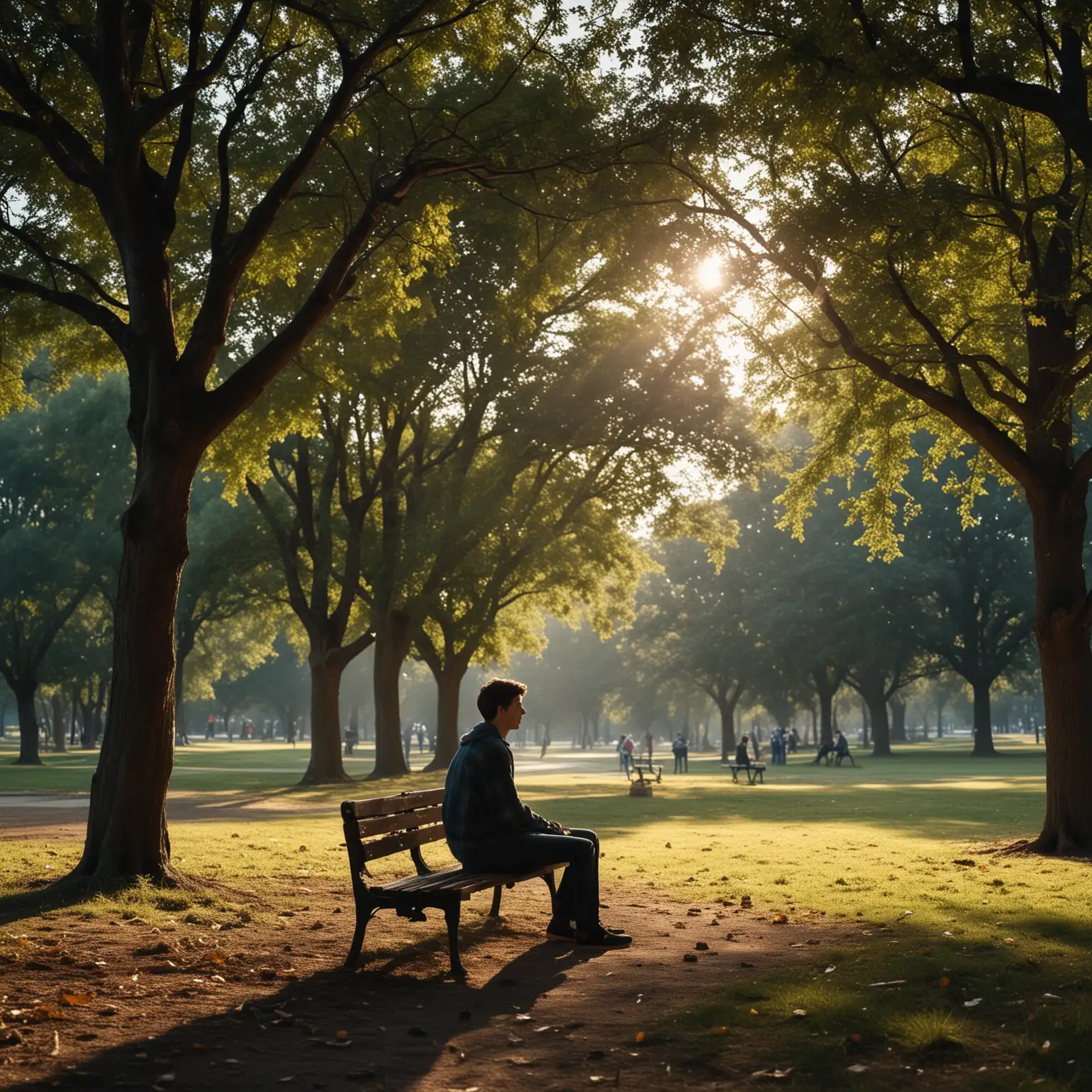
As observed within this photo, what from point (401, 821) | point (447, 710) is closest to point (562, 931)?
point (401, 821)

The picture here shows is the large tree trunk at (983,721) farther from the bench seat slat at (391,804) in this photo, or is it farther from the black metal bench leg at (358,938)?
the black metal bench leg at (358,938)

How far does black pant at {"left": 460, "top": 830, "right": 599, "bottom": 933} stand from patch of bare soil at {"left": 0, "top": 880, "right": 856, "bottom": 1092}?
0.27 meters

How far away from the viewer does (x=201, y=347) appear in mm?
10680

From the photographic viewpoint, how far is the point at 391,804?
28.1 feet

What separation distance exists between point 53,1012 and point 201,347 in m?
5.96

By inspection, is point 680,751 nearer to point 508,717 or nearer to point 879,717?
point 879,717

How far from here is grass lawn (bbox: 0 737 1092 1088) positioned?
18.6 ft

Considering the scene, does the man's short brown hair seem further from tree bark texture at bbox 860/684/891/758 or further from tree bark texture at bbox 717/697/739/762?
tree bark texture at bbox 860/684/891/758

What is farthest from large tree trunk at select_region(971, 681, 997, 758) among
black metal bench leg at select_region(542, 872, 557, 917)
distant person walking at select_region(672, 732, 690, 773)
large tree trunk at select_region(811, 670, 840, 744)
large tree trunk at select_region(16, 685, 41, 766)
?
black metal bench leg at select_region(542, 872, 557, 917)

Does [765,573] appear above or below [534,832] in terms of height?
above

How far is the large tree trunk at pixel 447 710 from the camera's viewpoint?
3656 cm

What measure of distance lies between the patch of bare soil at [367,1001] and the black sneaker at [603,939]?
0.34ft

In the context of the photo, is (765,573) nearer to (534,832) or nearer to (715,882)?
(715,882)

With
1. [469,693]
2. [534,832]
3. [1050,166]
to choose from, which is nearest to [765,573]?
[1050,166]
